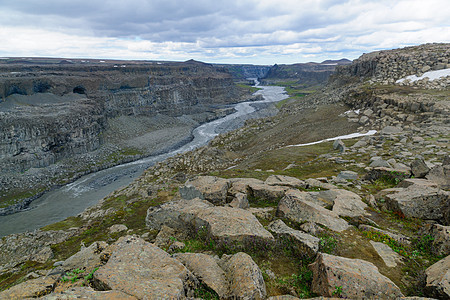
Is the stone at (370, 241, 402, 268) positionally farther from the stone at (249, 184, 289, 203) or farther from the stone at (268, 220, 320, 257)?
the stone at (249, 184, 289, 203)

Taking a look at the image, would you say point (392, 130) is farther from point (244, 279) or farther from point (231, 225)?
point (244, 279)

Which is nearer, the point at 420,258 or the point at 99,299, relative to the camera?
the point at 99,299

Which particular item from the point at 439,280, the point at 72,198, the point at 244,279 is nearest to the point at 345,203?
the point at 439,280

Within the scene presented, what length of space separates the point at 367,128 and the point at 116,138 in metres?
61.1

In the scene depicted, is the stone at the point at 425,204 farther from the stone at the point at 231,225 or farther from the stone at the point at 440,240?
the stone at the point at 231,225

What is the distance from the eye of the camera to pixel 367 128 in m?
36.1

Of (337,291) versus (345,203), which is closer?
(337,291)

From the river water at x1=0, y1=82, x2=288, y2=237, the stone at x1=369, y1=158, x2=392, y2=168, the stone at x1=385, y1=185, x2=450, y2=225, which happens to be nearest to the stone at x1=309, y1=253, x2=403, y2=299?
the stone at x1=385, y1=185, x2=450, y2=225

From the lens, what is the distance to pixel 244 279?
6887 millimetres

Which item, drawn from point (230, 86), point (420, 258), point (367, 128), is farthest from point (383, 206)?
point (230, 86)

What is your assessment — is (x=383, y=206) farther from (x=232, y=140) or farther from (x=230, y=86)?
(x=230, y=86)

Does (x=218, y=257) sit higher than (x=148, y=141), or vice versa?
(x=218, y=257)

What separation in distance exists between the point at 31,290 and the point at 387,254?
10841 millimetres

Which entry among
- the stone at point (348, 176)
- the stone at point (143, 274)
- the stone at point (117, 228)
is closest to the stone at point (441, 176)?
the stone at point (348, 176)
